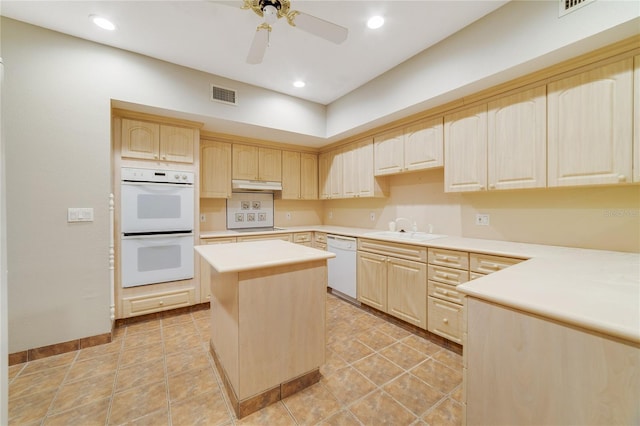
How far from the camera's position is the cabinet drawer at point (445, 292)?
217 centimetres

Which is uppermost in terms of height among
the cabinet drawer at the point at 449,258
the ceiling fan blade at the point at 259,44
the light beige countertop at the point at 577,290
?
the ceiling fan blade at the point at 259,44

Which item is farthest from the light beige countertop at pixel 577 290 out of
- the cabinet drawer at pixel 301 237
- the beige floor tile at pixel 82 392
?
the cabinet drawer at pixel 301 237

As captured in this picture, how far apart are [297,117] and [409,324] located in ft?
9.60

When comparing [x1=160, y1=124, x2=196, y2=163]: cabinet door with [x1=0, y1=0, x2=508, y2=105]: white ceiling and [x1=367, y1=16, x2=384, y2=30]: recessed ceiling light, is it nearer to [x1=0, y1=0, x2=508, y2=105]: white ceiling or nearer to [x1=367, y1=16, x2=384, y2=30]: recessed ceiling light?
[x1=0, y1=0, x2=508, y2=105]: white ceiling

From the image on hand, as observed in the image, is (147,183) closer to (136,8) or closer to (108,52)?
(108,52)

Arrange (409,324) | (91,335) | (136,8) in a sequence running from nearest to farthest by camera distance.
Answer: (136,8), (91,335), (409,324)

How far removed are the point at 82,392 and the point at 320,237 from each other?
2.81 meters

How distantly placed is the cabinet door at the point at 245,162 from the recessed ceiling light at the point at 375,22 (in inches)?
91.7

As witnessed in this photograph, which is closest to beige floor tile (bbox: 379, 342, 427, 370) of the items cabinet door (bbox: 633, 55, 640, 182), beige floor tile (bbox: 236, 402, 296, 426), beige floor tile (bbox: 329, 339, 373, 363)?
beige floor tile (bbox: 329, 339, 373, 363)

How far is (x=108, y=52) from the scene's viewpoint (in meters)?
2.34

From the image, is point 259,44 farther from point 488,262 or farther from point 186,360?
point 186,360

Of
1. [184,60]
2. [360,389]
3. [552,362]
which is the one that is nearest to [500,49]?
[552,362]

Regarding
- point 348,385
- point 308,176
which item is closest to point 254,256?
point 348,385

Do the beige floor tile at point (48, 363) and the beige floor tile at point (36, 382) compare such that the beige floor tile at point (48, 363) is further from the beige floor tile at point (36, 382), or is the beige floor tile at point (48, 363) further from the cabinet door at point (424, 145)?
the cabinet door at point (424, 145)
